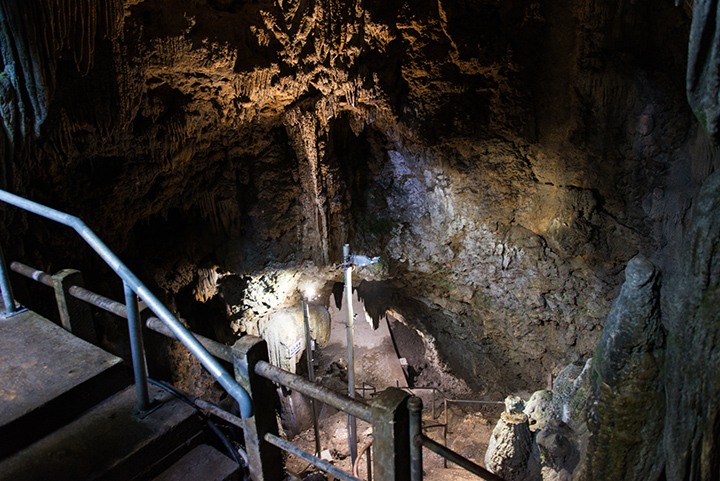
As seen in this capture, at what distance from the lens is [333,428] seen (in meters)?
10.6

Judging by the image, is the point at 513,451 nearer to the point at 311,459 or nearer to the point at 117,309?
the point at 311,459

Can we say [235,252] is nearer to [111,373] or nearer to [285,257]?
[285,257]

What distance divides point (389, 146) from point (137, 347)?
8.36 metres

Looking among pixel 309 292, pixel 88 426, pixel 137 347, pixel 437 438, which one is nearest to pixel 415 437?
pixel 137 347

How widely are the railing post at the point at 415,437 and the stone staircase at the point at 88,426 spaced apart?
1045mm

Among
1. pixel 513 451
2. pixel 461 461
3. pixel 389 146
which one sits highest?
pixel 389 146

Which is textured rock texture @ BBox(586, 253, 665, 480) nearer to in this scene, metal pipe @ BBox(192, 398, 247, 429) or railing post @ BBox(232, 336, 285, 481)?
railing post @ BBox(232, 336, 285, 481)

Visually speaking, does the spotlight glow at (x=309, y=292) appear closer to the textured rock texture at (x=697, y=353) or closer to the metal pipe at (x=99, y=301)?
the metal pipe at (x=99, y=301)

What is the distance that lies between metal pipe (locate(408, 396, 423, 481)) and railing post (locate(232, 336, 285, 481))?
76cm

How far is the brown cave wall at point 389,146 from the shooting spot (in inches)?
217

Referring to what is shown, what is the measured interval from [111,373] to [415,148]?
24.8ft

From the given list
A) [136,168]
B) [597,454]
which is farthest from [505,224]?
[136,168]

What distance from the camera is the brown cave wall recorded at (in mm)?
5516

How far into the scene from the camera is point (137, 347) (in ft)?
7.63
